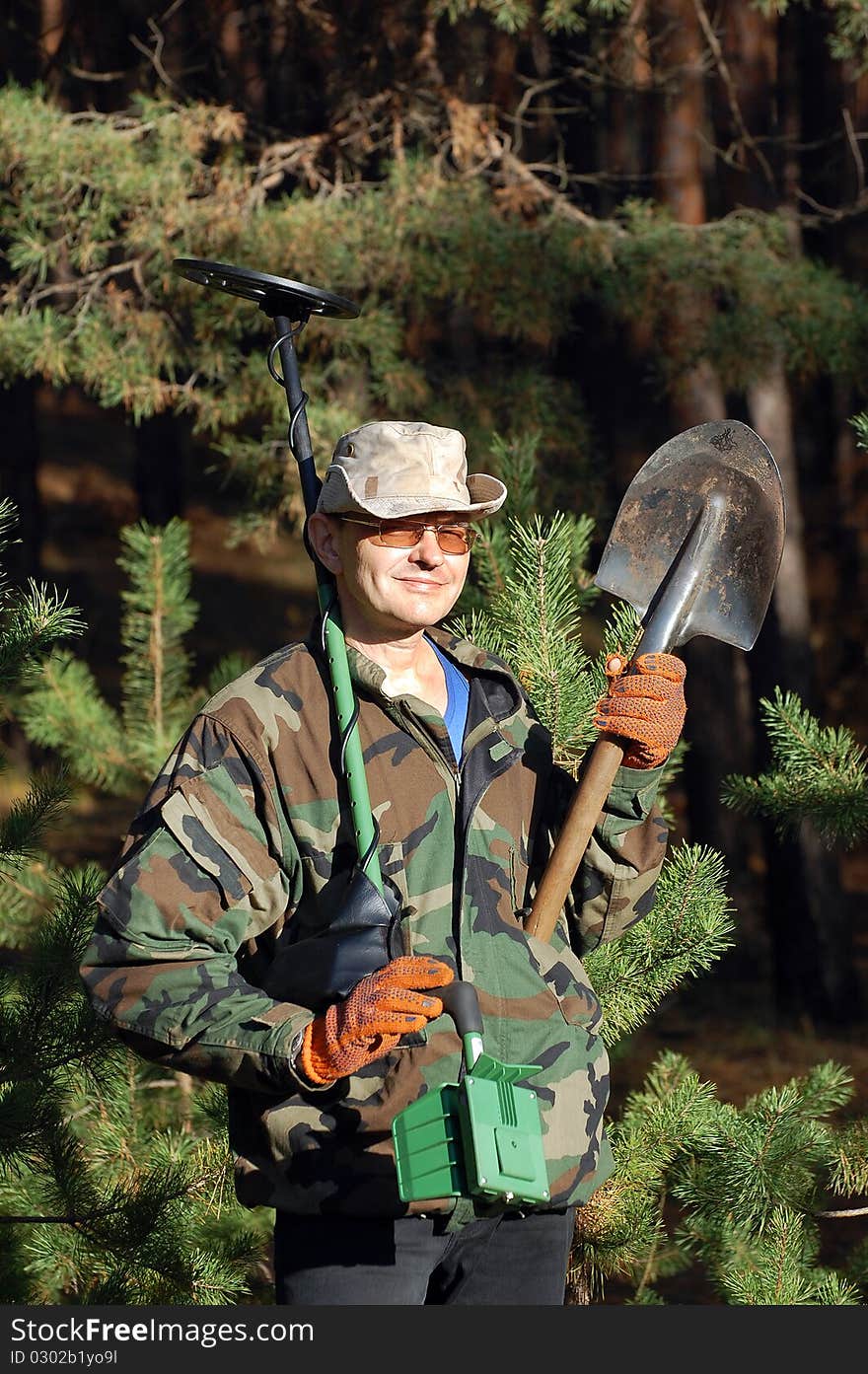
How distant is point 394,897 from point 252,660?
972 cm

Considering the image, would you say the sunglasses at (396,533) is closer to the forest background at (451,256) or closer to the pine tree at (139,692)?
the pine tree at (139,692)

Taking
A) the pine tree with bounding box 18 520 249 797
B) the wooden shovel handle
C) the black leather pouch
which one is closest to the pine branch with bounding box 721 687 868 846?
the wooden shovel handle

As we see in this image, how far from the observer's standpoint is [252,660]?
38.9 ft

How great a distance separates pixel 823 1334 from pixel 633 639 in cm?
127

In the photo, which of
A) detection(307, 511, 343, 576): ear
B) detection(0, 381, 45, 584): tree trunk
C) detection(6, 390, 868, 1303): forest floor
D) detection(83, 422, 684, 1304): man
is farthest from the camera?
detection(0, 381, 45, 584): tree trunk

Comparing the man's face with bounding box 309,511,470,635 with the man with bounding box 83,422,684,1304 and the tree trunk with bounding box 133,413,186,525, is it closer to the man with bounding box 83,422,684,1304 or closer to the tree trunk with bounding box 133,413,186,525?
the man with bounding box 83,422,684,1304

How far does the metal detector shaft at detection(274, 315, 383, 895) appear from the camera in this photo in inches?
87.2

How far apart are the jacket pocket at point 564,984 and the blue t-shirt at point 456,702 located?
1.03 ft

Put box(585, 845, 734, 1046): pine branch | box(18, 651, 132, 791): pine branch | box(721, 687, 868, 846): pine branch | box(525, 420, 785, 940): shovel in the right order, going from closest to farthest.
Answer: box(525, 420, 785, 940): shovel
box(585, 845, 734, 1046): pine branch
box(721, 687, 868, 846): pine branch
box(18, 651, 132, 791): pine branch

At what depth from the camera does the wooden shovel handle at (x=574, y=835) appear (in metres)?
2.36

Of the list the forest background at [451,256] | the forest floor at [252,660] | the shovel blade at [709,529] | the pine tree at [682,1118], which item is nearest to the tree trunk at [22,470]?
the forest floor at [252,660]

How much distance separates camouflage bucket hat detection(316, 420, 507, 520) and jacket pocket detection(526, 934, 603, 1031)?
662 mm

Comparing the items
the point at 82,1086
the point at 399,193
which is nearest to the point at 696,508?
the point at 82,1086

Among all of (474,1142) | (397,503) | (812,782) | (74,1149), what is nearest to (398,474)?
(397,503)
